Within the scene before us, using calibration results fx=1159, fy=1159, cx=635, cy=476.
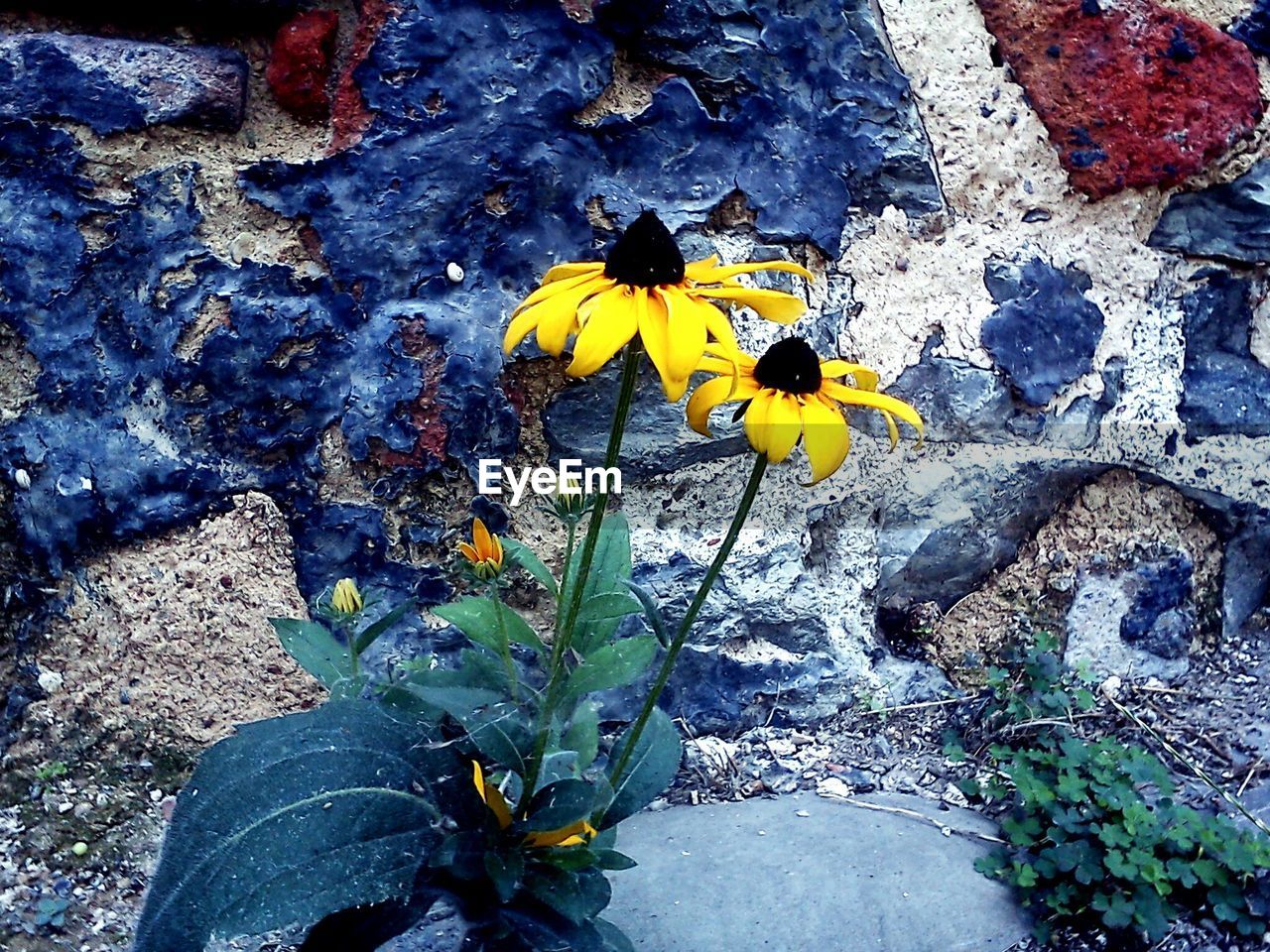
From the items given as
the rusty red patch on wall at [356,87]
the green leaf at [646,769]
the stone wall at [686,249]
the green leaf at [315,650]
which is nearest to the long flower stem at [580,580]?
the green leaf at [646,769]

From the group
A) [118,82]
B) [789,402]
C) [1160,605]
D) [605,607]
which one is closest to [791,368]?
[789,402]

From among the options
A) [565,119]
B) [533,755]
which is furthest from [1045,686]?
[565,119]

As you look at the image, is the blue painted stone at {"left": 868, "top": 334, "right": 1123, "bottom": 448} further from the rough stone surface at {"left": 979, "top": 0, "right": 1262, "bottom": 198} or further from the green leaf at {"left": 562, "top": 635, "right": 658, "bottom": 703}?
the green leaf at {"left": 562, "top": 635, "right": 658, "bottom": 703}

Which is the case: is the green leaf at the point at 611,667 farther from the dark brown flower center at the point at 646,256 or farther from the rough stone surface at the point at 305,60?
the rough stone surface at the point at 305,60

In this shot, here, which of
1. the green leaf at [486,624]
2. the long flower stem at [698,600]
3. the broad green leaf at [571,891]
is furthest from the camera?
the green leaf at [486,624]

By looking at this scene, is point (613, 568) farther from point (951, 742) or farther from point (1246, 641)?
point (1246, 641)

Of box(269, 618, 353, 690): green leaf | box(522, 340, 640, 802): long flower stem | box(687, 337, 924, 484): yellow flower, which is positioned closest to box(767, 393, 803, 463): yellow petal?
box(687, 337, 924, 484): yellow flower
